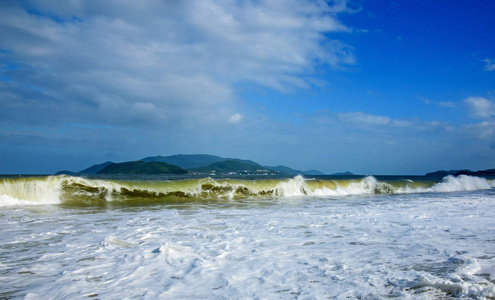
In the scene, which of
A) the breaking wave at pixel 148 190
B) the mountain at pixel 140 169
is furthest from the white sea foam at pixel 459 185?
the mountain at pixel 140 169

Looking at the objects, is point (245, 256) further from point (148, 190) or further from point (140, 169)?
point (140, 169)

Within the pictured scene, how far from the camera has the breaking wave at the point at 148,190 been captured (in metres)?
13.6

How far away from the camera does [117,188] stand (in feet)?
51.3

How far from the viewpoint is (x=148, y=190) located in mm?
16078

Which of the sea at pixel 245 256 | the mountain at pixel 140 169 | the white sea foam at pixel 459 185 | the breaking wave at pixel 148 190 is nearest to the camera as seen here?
the sea at pixel 245 256

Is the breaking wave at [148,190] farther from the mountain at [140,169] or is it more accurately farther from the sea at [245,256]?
the mountain at [140,169]

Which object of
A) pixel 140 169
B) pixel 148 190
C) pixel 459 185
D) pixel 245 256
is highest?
pixel 140 169

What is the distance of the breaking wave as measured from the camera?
44.5ft

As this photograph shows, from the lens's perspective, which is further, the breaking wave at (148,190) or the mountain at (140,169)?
the mountain at (140,169)

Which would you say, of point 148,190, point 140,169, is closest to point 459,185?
point 148,190

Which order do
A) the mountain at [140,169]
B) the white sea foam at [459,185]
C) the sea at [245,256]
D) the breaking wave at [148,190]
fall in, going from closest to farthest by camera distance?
the sea at [245,256], the breaking wave at [148,190], the white sea foam at [459,185], the mountain at [140,169]

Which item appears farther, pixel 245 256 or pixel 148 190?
pixel 148 190

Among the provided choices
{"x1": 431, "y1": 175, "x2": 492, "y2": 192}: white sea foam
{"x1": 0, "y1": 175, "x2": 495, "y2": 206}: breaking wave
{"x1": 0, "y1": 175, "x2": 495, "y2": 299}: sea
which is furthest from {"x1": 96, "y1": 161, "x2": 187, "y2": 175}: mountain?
{"x1": 0, "y1": 175, "x2": 495, "y2": 299}: sea

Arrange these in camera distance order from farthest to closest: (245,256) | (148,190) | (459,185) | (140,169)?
(140,169) < (459,185) < (148,190) < (245,256)
